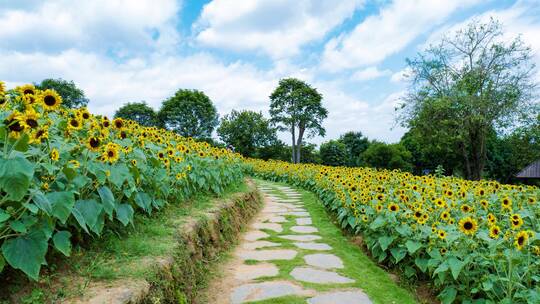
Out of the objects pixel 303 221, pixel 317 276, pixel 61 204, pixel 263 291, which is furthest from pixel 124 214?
pixel 303 221

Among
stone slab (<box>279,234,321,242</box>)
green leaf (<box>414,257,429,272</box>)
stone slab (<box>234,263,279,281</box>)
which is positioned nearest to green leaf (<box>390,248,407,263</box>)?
green leaf (<box>414,257,429,272</box>)

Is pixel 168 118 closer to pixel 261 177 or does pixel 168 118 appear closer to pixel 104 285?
pixel 261 177

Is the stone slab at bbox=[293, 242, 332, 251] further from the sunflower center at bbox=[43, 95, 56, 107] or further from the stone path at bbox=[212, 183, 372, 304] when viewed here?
the sunflower center at bbox=[43, 95, 56, 107]

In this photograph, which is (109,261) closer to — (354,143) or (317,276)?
(317,276)

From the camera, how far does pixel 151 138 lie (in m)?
4.96

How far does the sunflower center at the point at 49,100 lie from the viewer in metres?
2.48

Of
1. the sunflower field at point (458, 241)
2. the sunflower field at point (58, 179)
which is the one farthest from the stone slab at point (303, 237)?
the sunflower field at point (58, 179)

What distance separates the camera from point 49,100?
2.50m

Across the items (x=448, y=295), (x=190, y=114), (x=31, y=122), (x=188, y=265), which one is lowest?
(x=448, y=295)

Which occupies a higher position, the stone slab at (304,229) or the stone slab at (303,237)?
the stone slab at (304,229)

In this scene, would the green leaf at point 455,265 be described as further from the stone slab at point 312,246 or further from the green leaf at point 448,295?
the stone slab at point 312,246

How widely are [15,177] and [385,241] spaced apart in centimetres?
313

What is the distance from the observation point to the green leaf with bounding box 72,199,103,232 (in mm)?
2300

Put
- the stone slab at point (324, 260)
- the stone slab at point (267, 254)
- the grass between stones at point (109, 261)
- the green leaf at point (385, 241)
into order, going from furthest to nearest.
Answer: the stone slab at point (267, 254), the stone slab at point (324, 260), the green leaf at point (385, 241), the grass between stones at point (109, 261)
